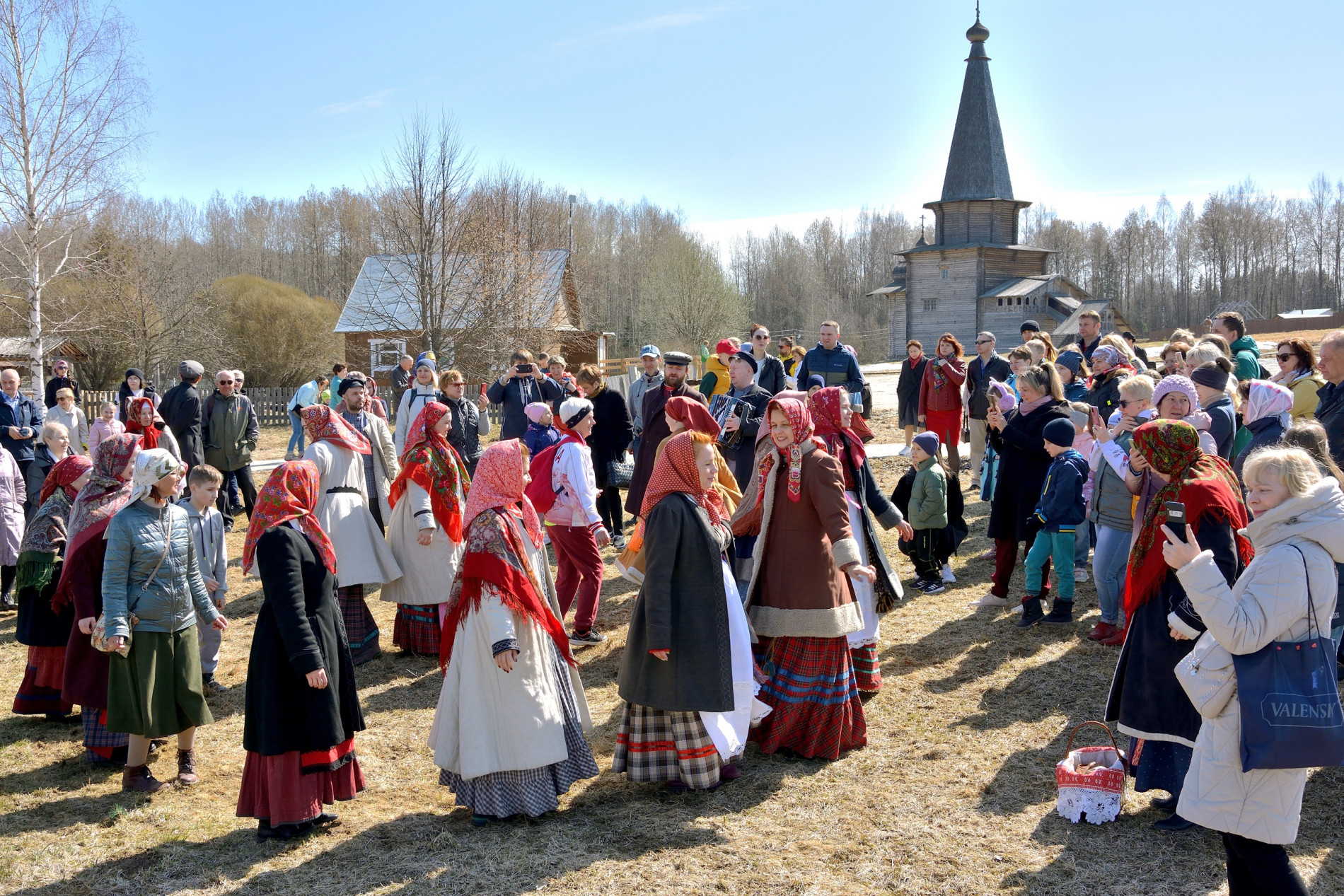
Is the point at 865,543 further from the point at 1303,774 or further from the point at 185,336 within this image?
the point at 185,336

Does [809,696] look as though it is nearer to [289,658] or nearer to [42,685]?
[289,658]

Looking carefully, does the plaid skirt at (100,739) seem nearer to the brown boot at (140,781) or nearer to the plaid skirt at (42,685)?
the brown boot at (140,781)

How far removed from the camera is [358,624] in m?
6.95

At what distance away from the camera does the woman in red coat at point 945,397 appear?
1184 centimetres

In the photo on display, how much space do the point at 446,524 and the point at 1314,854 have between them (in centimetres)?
547

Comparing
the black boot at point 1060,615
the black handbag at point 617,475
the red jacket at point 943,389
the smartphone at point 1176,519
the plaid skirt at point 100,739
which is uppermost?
the red jacket at point 943,389

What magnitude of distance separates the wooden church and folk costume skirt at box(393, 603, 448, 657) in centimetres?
3906

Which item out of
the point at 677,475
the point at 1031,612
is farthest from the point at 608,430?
the point at 677,475

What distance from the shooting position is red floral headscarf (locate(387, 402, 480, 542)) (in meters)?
6.70

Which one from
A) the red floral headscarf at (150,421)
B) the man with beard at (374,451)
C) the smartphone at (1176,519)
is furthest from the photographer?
the red floral headscarf at (150,421)

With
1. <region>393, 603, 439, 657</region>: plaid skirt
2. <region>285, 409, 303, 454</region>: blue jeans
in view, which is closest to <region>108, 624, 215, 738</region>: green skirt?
<region>393, 603, 439, 657</region>: plaid skirt

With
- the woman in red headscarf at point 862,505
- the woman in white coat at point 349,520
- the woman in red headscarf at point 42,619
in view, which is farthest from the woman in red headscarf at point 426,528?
the woman in red headscarf at point 862,505

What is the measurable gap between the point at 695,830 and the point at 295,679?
1990mm

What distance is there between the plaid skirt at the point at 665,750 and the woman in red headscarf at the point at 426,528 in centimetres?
248
